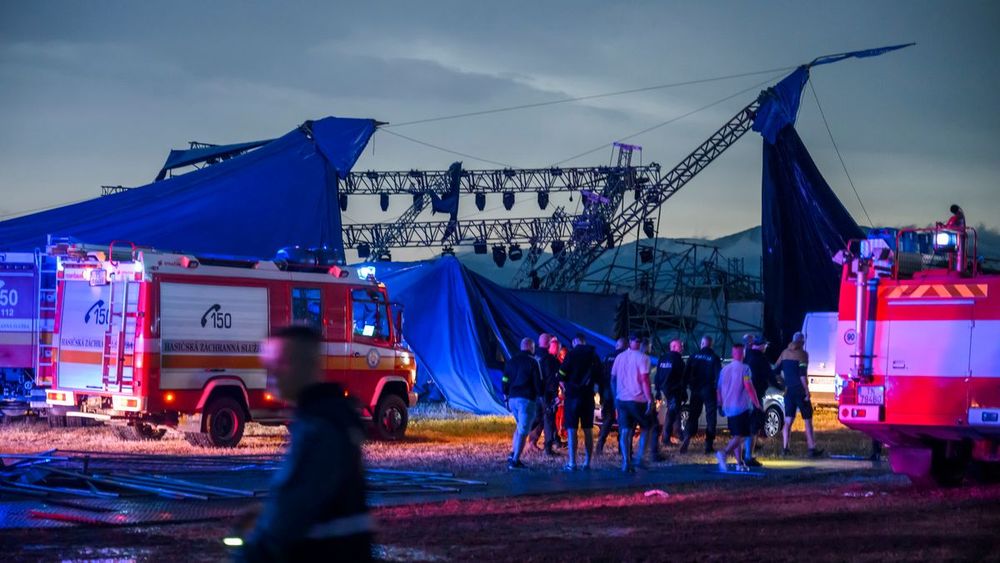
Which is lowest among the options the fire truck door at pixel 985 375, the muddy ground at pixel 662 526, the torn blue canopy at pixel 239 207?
the muddy ground at pixel 662 526

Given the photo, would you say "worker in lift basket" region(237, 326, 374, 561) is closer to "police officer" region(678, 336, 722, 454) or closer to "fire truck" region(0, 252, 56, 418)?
"police officer" region(678, 336, 722, 454)

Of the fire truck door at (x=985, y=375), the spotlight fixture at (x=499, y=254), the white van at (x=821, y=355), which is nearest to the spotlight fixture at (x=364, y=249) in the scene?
the spotlight fixture at (x=499, y=254)

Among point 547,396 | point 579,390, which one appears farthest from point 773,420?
point 579,390

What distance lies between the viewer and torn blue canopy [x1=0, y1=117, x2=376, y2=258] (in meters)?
25.3

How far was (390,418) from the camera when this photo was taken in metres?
21.2

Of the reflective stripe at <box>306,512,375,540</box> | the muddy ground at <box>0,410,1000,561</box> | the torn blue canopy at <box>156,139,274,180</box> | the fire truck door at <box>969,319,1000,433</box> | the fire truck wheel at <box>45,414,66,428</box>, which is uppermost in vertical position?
the torn blue canopy at <box>156,139,274,180</box>

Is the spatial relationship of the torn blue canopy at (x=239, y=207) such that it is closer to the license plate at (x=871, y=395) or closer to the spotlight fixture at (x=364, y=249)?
the license plate at (x=871, y=395)

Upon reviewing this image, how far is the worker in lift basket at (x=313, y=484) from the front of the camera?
444 centimetres

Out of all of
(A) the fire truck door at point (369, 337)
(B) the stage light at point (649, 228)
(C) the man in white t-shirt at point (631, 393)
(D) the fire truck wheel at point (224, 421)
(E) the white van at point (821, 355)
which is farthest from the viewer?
(B) the stage light at point (649, 228)

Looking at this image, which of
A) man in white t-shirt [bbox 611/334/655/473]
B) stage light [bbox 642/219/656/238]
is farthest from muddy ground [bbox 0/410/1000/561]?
stage light [bbox 642/219/656/238]

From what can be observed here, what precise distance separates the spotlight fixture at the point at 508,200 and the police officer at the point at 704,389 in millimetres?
33589

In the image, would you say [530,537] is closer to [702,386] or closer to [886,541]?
[886,541]

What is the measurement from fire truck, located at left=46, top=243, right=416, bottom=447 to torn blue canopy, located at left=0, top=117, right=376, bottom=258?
451cm

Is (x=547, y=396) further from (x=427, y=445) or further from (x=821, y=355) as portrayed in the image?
(x=821, y=355)
